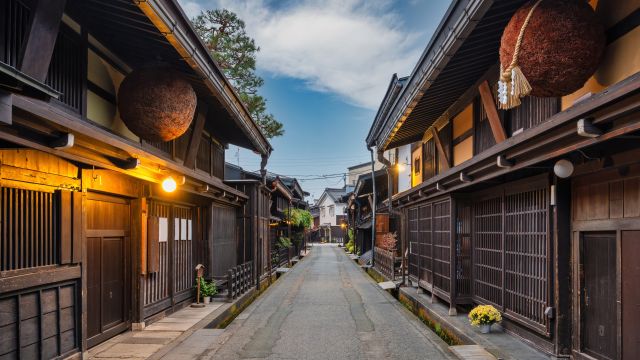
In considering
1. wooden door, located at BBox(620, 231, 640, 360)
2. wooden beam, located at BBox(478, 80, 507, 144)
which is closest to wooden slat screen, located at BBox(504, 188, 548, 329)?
wooden beam, located at BBox(478, 80, 507, 144)

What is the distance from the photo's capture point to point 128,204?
35.3 ft

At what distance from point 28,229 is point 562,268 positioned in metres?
8.23

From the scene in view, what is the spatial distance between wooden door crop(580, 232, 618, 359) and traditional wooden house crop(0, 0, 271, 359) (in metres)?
6.89

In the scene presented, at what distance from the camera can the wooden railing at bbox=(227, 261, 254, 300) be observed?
15.3m

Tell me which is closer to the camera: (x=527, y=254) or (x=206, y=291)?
(x=527, y=254)

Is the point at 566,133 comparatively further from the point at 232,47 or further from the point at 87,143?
the point at 232,47

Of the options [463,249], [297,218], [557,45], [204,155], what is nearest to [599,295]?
[557,45]

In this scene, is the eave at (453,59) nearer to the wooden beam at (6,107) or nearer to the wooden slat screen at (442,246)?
the wooden slat screen at (442,246)

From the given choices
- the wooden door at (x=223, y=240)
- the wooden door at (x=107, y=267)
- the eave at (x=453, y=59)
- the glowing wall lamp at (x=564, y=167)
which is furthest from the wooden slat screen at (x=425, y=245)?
the wooden door at (x=107, y=267)

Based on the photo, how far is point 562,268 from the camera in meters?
7.97

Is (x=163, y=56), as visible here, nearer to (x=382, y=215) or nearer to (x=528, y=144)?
(x=528, y=144)

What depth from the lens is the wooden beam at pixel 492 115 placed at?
9.42 meters

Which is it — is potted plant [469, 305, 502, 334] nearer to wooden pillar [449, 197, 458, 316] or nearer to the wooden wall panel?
wooden pillar [449, 197, 458, 316]

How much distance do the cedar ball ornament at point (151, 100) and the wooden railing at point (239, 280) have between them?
7.77m
